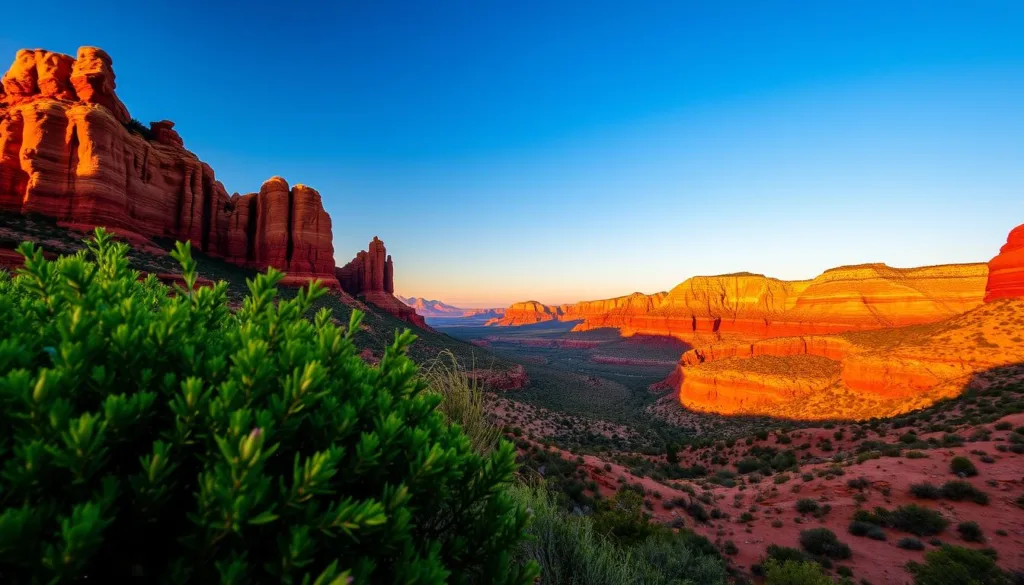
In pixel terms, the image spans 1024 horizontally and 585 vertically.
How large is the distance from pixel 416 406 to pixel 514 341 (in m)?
137

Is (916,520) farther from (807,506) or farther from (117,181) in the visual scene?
(117,181)

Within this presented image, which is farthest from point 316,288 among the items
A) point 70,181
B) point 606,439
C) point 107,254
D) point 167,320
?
point 70,181

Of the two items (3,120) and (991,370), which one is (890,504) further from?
(3,120)

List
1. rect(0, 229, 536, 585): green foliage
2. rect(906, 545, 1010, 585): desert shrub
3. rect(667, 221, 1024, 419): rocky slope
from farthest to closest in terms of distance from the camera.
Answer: rect(667, 221, 1024, 419): rocky slope → rect(906, 545, 1010, 585): desert shrub → rect(0, 229, 536, 585): green foliage

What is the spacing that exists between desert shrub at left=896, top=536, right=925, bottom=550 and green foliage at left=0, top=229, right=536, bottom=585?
579 inches

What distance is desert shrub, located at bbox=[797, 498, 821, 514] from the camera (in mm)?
13055

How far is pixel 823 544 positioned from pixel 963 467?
8274 millimetres

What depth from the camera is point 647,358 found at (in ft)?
291

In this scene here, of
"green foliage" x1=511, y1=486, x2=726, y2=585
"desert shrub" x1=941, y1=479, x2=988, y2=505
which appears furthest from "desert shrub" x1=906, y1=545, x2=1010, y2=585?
"green foliage" x1=511, y1=486, x2=726, y2=585

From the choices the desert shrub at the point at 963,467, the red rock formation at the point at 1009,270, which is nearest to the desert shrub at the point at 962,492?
the desert shrub at the point at 963,467

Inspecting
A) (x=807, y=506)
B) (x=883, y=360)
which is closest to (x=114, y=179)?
(x=807, y=506)

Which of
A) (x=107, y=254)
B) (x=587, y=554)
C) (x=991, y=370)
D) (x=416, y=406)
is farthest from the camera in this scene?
(x=991, y=370)

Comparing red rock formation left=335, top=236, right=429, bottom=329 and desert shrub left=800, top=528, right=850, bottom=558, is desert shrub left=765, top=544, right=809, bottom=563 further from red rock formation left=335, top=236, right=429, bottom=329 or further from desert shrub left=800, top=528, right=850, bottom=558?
red rock formation left=335, top=236, right=429, bottom=329

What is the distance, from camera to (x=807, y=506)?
13117mm
